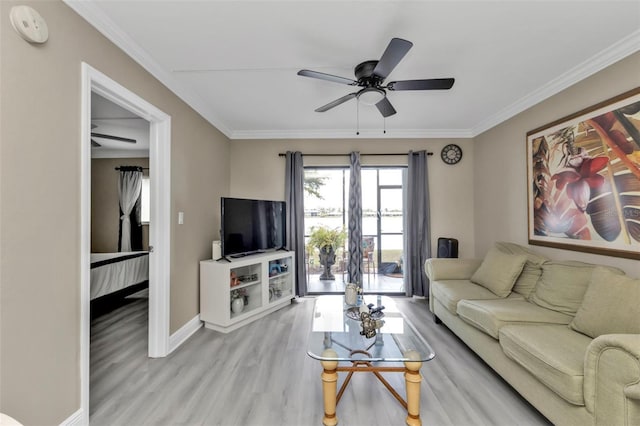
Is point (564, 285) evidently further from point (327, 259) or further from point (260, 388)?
point (327, 259)

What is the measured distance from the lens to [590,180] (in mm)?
2295

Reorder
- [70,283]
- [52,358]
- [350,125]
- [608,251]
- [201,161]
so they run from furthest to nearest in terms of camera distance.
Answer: [350,125] < [201,161] < [608,251] < [70,283] < [52,358]

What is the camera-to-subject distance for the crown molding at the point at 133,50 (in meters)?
1.61

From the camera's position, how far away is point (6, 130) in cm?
122

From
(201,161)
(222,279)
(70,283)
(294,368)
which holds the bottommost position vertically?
(294,368)

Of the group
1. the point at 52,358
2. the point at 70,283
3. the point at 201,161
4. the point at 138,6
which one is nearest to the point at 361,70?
the point at 138,6

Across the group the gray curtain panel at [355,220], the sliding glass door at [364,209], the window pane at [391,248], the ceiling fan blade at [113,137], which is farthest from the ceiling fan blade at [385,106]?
the ceiling fan blade at [113,137]

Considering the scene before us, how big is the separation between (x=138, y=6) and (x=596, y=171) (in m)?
3.57

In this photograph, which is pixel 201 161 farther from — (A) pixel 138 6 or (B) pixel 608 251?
(B) pixel 608 251

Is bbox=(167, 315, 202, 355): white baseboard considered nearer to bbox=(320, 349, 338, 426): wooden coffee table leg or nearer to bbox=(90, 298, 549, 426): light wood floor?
bbox=(90, 298, 549, 426): light wood floor

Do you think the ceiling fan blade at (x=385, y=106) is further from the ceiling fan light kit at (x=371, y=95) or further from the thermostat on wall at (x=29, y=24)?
the thermostat on wall at (x=29, y=24)

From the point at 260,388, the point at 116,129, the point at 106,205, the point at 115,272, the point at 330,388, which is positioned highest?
the point at 116,129

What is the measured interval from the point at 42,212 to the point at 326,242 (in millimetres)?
3335

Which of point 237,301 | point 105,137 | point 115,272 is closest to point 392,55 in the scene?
point 237,301
